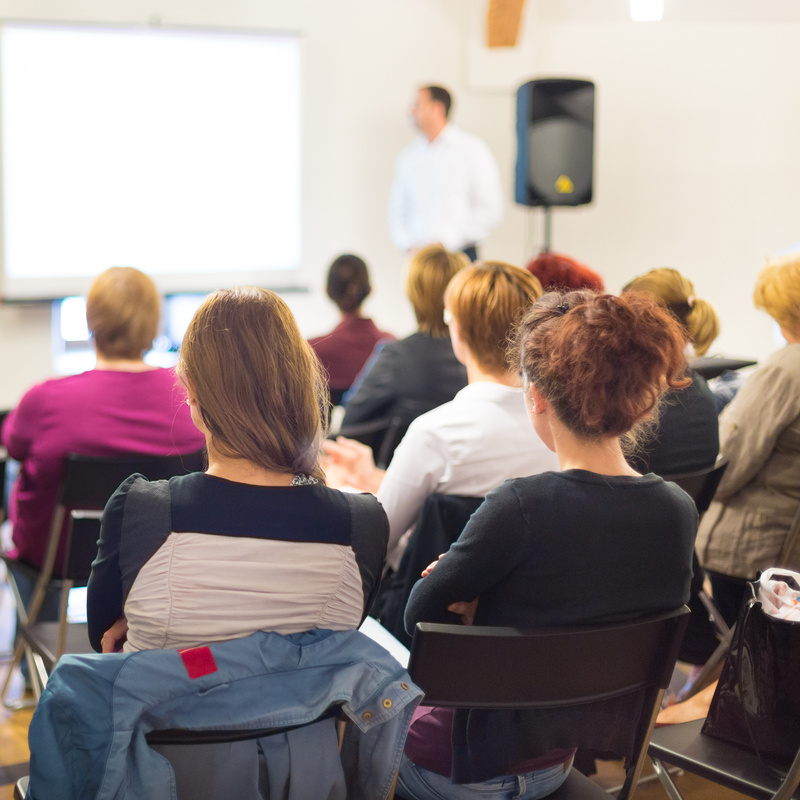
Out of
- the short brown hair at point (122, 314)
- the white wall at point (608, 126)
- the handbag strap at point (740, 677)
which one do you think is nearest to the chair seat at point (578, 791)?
the handbag strap at point (740, 677)

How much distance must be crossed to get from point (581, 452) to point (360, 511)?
341 mm

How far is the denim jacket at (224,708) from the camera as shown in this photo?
1.07 metres

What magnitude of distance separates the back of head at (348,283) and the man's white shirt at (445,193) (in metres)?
2.20

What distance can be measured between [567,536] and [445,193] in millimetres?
4743

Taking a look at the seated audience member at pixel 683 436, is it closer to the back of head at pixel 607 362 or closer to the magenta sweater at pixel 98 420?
the back of head at pixel 607 362

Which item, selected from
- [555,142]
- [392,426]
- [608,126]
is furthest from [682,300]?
[608,126]

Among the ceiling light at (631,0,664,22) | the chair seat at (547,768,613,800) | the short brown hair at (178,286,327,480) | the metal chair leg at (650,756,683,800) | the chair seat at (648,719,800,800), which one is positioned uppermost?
the ceiling light at (631,0,664,22)

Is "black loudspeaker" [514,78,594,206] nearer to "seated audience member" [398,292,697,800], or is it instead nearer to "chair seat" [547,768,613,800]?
"seated audience member" [398,292,697,800]

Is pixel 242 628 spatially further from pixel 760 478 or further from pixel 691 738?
pixel 760 478

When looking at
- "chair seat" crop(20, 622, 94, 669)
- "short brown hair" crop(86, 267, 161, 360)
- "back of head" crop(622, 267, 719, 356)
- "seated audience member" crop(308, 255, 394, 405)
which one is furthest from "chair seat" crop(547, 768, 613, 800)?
"seated audience member" crop(308, 255, 394, 405)

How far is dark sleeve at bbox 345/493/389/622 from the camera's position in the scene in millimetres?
1288

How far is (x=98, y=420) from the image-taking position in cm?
222

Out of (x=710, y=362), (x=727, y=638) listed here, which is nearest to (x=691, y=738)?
(x=727, y=638)

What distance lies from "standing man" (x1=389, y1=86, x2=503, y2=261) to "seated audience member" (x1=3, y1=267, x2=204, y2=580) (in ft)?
11.9
